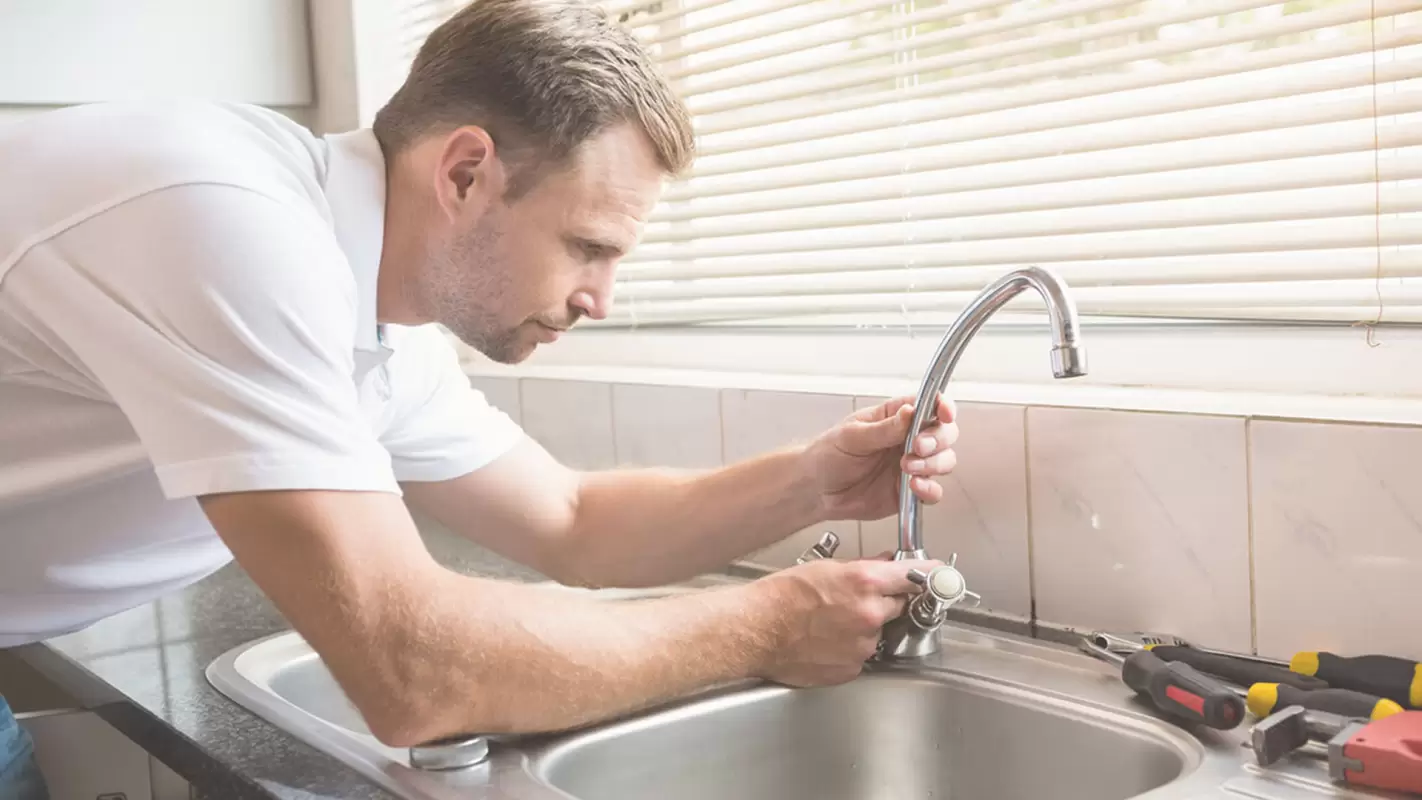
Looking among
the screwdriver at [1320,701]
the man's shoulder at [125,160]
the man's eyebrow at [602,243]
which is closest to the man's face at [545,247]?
the man's eyebrow at [602,243]

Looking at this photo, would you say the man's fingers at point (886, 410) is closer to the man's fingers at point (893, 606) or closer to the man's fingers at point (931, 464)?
the man's fingers at point (931, 464)

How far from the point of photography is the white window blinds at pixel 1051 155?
3.76 feet

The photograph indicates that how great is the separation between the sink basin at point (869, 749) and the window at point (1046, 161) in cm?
41

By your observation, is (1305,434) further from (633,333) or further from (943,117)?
(633,333)

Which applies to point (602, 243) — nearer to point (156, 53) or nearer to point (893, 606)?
point (893, 606)

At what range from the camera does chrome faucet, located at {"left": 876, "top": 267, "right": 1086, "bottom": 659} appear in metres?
0.99

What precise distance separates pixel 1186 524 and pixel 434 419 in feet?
2.56

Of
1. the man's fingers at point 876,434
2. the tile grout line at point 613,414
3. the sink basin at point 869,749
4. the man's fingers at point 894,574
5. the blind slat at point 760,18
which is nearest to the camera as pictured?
the sink basin at point 869,749

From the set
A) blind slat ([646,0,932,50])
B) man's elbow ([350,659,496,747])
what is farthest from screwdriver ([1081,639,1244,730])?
blind slat ([646,0,932,50])

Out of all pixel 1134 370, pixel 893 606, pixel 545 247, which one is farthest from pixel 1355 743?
pixel 545 247

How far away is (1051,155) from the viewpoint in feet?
4.35

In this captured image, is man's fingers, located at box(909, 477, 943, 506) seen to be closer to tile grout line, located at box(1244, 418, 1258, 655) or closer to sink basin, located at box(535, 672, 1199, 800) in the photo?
sink basin, located at box(535, 672, 1199, 800)

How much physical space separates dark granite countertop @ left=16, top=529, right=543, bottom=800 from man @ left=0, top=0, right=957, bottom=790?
7 centimetres

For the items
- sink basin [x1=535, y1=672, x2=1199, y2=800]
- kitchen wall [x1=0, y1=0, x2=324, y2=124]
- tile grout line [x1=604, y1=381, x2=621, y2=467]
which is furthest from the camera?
kitchen wall [x1=0, y1=0, x2=324, y2=124]
